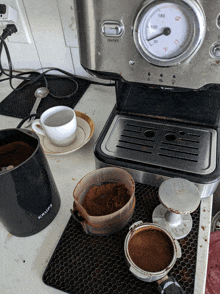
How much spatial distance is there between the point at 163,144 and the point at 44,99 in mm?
414

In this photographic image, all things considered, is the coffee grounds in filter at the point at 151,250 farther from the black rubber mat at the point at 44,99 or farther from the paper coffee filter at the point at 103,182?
the black rubber mat at the point at 44,99

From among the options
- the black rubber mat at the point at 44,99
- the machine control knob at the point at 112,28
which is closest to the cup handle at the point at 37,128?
the black rubber mat at the point at 44,99

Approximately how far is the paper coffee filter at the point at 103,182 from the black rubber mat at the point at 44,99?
1.06 feet

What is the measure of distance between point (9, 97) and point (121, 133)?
44 cm

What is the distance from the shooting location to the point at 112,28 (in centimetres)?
36

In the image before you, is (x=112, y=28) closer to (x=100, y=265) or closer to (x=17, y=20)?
(x=100, y=265)

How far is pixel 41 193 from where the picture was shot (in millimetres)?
365

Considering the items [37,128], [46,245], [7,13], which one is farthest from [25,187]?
[7,13]

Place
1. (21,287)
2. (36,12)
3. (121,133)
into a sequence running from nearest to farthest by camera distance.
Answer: (21,287) → (121,133) → (36,12)

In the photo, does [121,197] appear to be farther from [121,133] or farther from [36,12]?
[36,12]

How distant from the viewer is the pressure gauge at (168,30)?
326 mm

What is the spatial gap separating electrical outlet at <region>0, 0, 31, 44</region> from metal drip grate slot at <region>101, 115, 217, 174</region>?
484 millimetres

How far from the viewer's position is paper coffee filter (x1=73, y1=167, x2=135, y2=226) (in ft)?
1.14

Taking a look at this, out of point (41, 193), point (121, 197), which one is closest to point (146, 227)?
point (121, 197)
